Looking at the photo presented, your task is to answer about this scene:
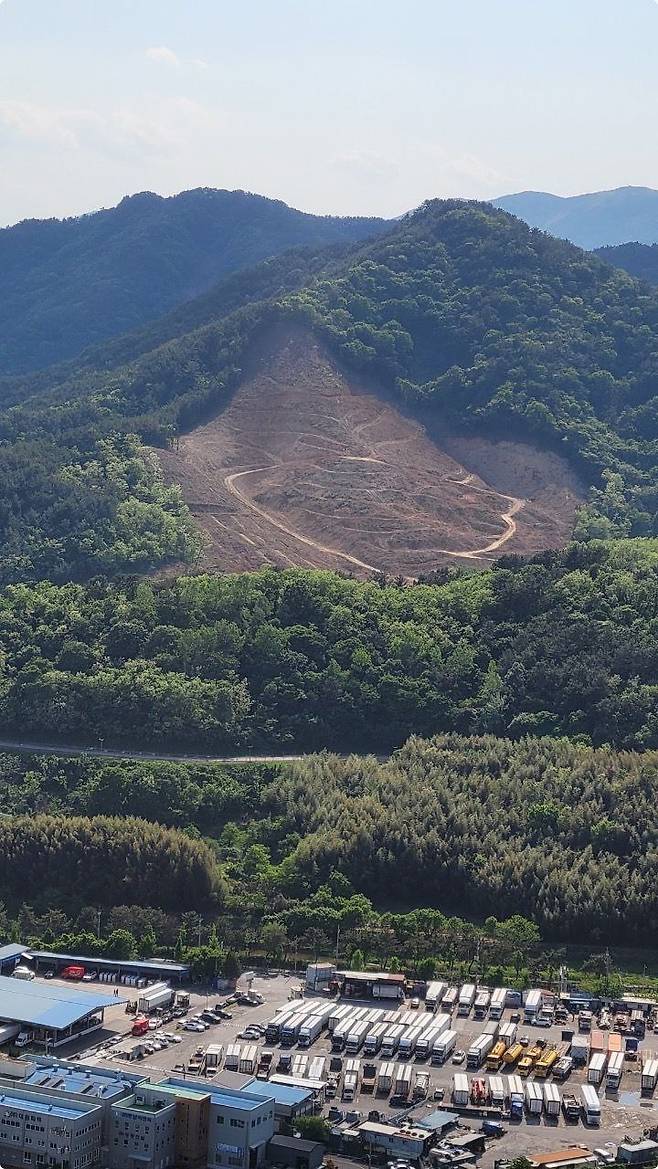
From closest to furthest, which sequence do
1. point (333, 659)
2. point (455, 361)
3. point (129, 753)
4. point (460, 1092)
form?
point (460, 1092), point (129, 753), point (333, 659), point (455, 361)

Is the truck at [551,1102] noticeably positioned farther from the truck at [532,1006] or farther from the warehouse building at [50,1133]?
the warehouse building at [50,1133]

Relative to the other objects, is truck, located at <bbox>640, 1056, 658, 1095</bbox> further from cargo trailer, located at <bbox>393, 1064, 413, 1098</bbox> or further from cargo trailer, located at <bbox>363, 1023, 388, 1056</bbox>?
cargo trailer, located at <bbox>363, 1023, 388, 1056</bbox>

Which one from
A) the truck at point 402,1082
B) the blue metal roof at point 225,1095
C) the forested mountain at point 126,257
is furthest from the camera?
the forested mountain at point 126,257

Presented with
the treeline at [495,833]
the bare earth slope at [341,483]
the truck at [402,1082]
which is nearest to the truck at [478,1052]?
the truck at [402,1082]

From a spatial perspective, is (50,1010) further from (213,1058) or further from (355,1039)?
(355,1039)

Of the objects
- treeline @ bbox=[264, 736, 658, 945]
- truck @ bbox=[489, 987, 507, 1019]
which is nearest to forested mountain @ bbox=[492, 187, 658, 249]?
treeline @ bbox=[264, 736, 658, 945]

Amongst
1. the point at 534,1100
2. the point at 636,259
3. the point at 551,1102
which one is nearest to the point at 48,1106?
the point at 534,1100
